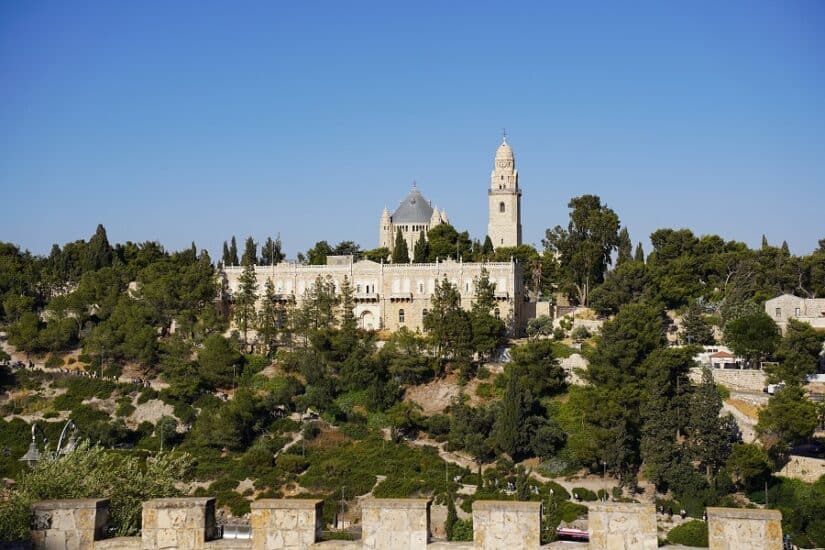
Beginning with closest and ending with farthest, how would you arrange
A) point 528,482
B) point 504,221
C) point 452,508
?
point 452,508
point 528,482
point 504,221

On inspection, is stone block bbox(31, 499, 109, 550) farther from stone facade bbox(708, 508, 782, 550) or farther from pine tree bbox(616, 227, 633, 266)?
pine tree bbox(616, 227, 633, 266)

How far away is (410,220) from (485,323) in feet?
121

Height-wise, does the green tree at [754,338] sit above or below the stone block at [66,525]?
above

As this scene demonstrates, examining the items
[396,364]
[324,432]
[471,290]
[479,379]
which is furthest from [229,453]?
[471,290]

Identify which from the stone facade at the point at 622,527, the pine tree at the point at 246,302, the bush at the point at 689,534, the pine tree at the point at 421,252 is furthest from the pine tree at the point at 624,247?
the stone facade at the point at 622,527

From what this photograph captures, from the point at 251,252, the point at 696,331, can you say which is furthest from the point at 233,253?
the point at 696,331

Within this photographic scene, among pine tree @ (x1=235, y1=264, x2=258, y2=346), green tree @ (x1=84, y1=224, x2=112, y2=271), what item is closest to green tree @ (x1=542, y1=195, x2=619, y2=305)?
pine tree @ (x1=235, y1=264, x2=258, y2=346)

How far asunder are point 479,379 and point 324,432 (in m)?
8.87

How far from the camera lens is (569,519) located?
32031 mm

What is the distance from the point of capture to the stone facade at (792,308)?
53.9 m

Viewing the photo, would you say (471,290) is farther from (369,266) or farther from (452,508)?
(452,508)

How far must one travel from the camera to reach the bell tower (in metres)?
75.9

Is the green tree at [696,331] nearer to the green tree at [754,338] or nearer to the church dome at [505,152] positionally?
the green tree at [754,338]

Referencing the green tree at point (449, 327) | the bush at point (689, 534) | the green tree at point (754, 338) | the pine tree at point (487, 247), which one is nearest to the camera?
the bush at point (689, 534)
